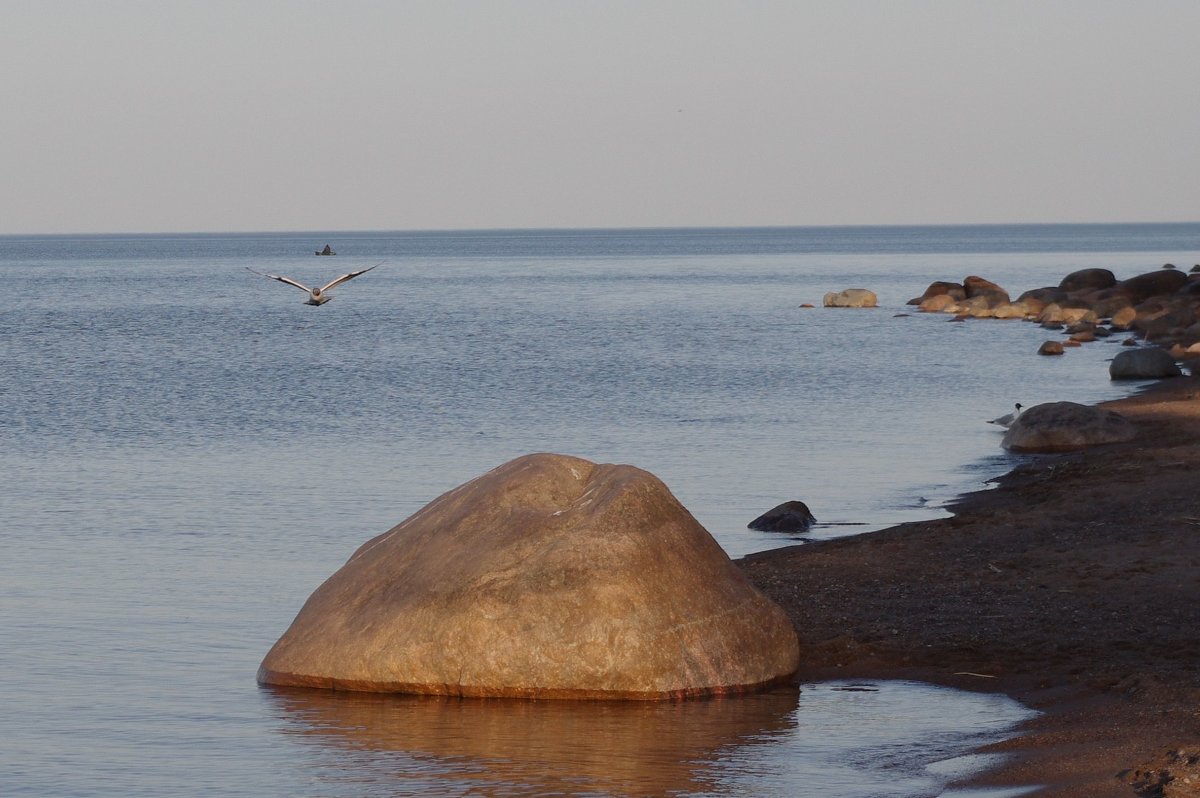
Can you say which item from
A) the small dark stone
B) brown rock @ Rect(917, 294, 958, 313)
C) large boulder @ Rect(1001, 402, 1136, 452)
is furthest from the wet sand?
brown rock @ Rect(917, 294, 958, 313)

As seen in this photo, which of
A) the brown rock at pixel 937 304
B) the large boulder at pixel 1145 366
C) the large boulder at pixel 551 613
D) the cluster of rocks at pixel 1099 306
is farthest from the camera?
the brown rock at pixel 937 304

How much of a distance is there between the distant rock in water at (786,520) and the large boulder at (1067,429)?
24.7ft

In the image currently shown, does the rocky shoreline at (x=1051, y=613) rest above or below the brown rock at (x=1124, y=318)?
above

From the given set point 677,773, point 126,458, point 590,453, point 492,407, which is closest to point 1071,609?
point 677,773

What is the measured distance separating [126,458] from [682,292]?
83310 mm

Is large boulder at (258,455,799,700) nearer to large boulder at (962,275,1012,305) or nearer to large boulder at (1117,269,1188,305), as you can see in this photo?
large boulder at (1117,269,1188,305)

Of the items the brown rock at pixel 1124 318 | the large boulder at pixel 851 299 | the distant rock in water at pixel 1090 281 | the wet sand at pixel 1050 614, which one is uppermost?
the distant rock in water at pixel 1090 281

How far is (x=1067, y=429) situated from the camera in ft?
84.5

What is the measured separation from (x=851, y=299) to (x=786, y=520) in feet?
223

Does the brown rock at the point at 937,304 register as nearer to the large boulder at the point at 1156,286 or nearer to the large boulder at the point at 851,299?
the large boulder at the point at 851,299

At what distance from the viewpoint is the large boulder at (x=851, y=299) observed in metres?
86.1

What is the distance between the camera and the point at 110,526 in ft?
67.5

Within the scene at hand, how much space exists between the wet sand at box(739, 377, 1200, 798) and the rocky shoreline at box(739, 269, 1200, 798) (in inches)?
0.8

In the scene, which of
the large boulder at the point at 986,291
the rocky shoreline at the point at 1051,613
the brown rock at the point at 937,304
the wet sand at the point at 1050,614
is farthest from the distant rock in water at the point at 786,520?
the brown rock at the point at 937,304
